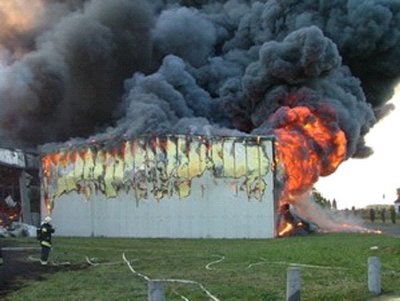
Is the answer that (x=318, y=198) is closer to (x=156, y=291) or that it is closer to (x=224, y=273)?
(x=224, y=273)

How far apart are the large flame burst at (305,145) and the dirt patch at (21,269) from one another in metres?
17.4

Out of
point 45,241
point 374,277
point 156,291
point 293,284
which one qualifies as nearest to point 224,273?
point 374,277

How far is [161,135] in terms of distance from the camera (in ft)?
125

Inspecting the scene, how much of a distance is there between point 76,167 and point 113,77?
42.9 feet

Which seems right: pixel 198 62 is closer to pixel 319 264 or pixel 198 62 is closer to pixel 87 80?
pixel 87 80

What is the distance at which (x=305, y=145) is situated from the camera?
130 ft

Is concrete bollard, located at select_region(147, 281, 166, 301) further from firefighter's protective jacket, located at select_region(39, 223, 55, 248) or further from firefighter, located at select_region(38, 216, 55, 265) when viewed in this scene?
firefighter's protective jacket, located at select_region(39, 223, 55, 248)

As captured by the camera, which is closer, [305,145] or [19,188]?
[305,145]

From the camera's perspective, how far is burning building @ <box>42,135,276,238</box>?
3594cm

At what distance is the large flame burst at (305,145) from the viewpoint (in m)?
39.1

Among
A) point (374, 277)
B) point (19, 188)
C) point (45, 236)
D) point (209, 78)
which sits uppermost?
point (209, 78)

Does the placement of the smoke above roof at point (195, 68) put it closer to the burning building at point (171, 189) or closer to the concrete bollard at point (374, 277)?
the burning building at point (171, 189)

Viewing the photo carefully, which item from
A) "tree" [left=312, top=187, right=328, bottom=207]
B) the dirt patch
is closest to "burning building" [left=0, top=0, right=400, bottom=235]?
"tree" [left=312, top=187, right=328, bottom=207]

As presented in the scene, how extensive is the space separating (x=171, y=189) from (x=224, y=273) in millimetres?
20095
